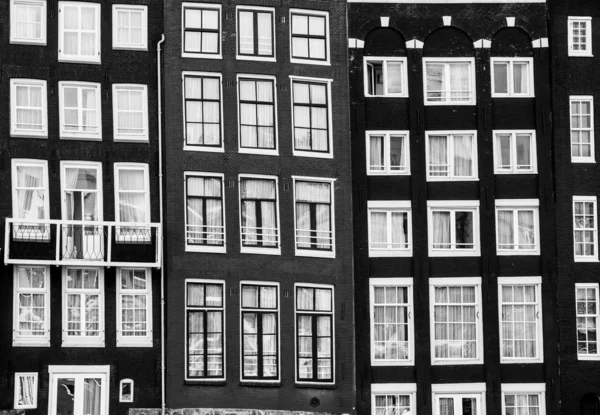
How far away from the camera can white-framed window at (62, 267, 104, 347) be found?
65.8 m

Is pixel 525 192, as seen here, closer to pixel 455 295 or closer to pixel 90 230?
pixel 455 295

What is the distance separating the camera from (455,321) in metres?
67.9

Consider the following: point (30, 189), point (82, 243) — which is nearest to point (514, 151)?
point (82, 243)

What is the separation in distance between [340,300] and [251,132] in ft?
21.6

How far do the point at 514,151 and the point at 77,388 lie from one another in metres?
17.3

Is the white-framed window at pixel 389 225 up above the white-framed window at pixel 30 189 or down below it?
below

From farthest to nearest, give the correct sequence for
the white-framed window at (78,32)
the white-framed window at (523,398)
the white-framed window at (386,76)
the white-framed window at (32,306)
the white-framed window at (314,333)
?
the white-framed window at (386,76), the white-framed window at (523,398), the white-framed window at (314,333), the white-framed window at (78,32), the white-framed window at (32,306)

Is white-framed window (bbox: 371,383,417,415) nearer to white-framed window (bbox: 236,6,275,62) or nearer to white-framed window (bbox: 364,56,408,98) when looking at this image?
white-framed window (bbox: 364,56,408,98)

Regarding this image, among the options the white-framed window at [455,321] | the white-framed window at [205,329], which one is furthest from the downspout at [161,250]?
the white-framed window at [455,321]

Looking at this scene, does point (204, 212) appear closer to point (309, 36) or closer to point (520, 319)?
point (309, 36)

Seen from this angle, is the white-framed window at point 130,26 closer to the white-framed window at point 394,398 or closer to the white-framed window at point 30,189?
the white-framed window at point 30,189

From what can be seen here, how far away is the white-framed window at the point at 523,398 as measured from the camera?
6756 centimetres

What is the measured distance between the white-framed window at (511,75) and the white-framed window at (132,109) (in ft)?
40.7

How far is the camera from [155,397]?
65688 millimetres
